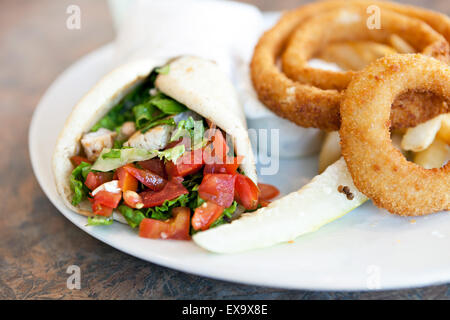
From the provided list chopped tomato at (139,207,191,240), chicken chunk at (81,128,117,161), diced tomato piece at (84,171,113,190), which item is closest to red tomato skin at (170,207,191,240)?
chopped tomato at (139,207,191,240)

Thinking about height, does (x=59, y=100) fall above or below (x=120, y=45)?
below

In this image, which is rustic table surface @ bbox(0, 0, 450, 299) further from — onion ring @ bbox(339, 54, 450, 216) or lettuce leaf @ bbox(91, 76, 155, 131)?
lettuce leaf @ bbox(91, 76, 155, 131)

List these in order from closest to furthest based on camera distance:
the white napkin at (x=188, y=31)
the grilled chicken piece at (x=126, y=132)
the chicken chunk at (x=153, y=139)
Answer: the chicken chunk at (x=153, y=139)
the grilled chicken piece at (x=126, y=132)
the white napkin at (x=188, y=31)

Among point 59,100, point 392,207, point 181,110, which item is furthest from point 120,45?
point 392,207

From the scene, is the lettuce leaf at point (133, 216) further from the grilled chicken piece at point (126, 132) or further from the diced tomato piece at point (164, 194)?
the grilled chicken piece at point (126, 132)

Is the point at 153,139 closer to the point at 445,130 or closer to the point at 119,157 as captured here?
the point at 119,157

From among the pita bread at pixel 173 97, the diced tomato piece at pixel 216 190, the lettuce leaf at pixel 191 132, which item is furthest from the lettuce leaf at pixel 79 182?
the diced tomato piece at pixel 216 190

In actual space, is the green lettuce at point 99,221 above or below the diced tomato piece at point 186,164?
below
